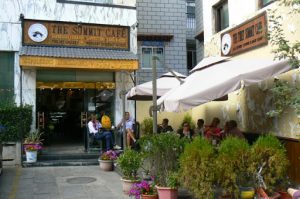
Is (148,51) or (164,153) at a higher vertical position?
(148,51)

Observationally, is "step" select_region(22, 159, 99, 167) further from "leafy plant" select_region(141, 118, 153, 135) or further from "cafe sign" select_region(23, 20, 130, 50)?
"cafe sign" select_region(23, 20, 130, 50)

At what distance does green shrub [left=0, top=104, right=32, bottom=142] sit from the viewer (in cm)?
1292

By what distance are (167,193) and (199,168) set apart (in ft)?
3.27

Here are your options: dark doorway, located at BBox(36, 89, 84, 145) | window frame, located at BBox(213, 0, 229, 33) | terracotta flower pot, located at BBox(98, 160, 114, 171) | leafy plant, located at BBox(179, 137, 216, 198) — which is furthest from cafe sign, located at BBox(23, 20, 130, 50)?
leafy plant, located at BBox(179, 137, 216, 198)

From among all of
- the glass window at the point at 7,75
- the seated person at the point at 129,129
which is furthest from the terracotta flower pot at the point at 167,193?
the glass window at the point at 7,75

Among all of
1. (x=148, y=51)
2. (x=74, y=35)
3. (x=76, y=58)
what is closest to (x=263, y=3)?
(x=76, y=58)

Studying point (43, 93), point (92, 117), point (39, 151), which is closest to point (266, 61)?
point (92, 117)

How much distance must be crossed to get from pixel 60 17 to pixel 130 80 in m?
3.52

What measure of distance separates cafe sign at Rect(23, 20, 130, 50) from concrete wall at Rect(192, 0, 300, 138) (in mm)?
3466

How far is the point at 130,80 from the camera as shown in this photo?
15320mm

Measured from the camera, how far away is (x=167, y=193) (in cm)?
715

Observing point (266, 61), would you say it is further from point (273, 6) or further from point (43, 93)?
point (43, 93)

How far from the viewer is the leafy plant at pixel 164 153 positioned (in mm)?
7527

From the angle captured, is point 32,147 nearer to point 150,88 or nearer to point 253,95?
point 150,88
